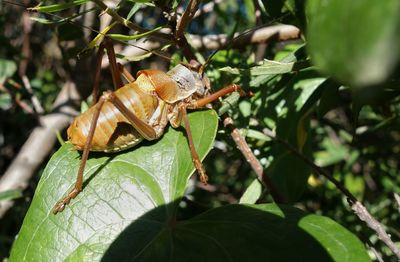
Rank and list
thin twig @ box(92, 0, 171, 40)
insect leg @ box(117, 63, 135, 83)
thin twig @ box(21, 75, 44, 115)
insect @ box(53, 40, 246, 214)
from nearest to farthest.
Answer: thin twig @ box(92, 0, 171, 40)
insect @ box(53, 40, 246, 214)
insect leg @ box(117, 63, 135, 83)
thin twig @ box(21, 75, 44, 115)

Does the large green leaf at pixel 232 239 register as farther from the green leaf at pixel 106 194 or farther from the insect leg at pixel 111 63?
the insect leg at pixel 111 63

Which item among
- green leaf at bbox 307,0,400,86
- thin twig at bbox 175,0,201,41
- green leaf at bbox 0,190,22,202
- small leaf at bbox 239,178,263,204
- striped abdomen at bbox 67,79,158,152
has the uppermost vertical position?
green leaf at bbox 307,0,400,86

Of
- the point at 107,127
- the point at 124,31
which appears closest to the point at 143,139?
the point at 107,127

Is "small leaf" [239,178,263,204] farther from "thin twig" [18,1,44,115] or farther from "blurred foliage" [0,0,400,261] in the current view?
"thin twig" [18,1,44,115]

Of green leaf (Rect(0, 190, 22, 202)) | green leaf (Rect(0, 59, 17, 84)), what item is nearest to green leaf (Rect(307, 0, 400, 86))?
green leaf (Rect(0, 190, 22, 202))

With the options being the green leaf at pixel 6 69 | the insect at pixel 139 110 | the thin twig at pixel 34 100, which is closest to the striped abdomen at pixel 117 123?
the insect at pixel 139 110

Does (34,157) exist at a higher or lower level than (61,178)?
lower

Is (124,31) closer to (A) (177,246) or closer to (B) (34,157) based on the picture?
(B) (34,157)
